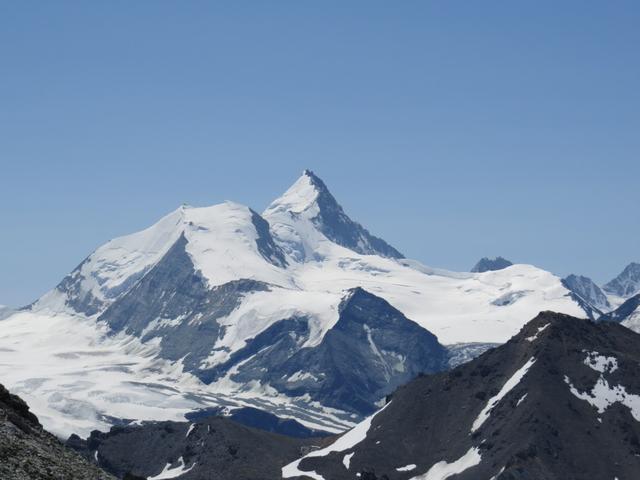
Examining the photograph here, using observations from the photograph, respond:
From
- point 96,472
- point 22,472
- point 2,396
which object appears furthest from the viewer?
point 2,396

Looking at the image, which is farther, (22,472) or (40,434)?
(40,434)

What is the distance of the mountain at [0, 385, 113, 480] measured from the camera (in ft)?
372

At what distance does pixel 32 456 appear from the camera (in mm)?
118438

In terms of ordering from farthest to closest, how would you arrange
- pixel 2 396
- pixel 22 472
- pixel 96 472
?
pixel 2 396 → pixel 96 472 → pixel 22 472

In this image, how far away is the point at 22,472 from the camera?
368 ft

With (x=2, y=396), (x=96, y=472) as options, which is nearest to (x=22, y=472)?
(x=96, y=472)

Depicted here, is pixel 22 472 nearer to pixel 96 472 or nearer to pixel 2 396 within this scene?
pixel 96 472

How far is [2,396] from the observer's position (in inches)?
5586

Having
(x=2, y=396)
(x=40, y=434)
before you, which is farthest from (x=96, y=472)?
(x=2, y=396)

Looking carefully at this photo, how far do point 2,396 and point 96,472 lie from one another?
20242mm

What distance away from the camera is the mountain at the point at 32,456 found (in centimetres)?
11331

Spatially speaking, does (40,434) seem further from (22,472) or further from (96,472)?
(22,472)

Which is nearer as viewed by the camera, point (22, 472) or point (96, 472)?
point (22, 472)

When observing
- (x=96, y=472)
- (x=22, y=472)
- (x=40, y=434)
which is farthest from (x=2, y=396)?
(x=22, y=472)
